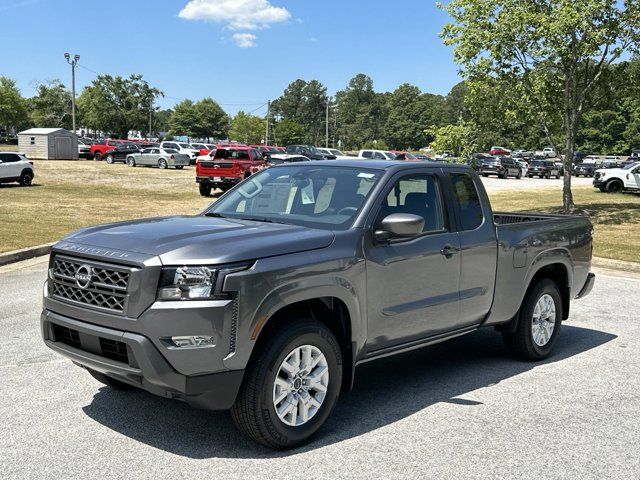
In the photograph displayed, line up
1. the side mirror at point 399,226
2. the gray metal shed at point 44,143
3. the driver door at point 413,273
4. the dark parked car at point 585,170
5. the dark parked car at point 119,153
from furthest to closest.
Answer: the dark parked car at point 585,170 < the dark parked car at point 119,153 < the gray metal shed at point 44,143 < the driver door at point 413,273 < the side mirror at point 399,226

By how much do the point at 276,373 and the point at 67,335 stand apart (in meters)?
1.35

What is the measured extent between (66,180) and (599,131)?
98.1 m

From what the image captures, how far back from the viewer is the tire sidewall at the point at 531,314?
6180mm

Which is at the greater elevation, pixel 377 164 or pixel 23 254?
pixel 377 164

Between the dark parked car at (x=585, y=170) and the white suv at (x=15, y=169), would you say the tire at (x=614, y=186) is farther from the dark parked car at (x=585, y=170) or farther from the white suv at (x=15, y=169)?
the white suv at (x=15, y=169)

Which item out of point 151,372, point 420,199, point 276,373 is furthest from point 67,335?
point 420,199

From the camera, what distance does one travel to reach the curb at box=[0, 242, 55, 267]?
39.3ft

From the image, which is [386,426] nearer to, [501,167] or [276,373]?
[276,373]

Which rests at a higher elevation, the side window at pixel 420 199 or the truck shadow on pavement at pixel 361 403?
the side window at pixel 420 199

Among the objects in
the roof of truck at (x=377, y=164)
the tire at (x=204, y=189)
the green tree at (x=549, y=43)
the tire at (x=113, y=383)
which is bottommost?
the tire at (x=113, y=383)

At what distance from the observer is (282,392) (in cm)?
409

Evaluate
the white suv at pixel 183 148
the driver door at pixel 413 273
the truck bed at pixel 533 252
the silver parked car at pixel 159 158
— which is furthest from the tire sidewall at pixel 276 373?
the white suv at pixel 183 148

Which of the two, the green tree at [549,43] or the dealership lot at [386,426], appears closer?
the dealership lot at [386,426]

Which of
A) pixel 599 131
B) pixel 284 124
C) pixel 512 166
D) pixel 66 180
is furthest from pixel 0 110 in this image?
pixel 599 131
